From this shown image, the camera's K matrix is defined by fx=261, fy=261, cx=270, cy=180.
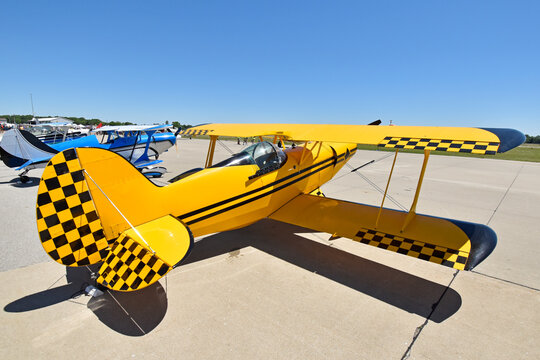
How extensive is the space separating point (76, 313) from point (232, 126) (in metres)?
4.62

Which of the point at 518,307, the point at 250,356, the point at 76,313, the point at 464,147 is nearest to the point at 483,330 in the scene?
the point at 518,307

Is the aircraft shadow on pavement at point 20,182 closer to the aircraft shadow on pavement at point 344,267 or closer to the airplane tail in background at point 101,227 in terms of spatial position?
the aircraft shadow on pavement at point 344,267

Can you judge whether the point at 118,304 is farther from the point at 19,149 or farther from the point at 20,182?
the point at 19,149

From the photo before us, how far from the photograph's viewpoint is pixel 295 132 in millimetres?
4930

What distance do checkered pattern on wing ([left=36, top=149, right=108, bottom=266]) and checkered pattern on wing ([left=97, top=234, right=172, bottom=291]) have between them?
14.6 inches

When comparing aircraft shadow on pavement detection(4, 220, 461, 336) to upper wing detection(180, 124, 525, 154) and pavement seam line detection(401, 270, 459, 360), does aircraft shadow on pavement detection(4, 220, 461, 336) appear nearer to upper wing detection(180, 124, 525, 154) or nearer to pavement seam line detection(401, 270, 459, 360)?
pavement seam line detection(401, 270, 459, 360)

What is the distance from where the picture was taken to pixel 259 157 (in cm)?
448

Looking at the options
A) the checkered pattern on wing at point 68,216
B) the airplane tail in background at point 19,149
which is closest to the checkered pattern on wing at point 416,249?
the checkered pattern on wing at point 68,216

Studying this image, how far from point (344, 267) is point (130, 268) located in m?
2.97

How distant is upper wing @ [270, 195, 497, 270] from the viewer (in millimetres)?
3188

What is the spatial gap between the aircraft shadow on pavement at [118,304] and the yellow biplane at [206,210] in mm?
637

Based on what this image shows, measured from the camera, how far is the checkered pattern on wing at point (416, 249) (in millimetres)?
3100

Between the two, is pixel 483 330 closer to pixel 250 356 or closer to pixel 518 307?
pixel 518 307

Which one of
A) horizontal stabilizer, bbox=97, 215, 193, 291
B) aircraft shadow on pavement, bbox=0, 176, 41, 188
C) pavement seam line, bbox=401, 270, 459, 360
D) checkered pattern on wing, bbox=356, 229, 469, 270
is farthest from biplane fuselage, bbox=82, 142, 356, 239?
aircraft shadow on pavement, bbox=0, 176, 41, 188
